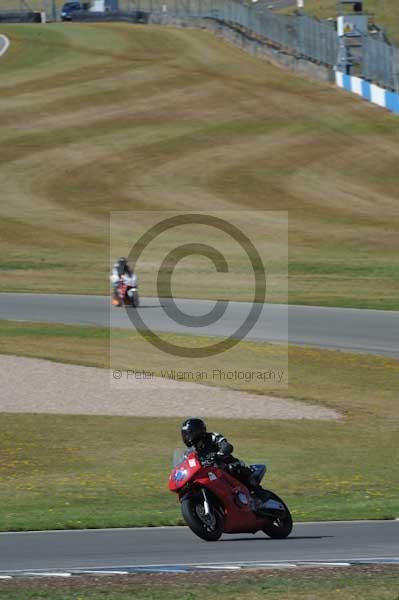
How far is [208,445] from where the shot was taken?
13.4 meters

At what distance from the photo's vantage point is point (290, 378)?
2661 centimetres

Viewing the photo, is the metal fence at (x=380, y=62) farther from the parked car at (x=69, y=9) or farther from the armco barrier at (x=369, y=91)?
the parked car at (x=69, y=9)

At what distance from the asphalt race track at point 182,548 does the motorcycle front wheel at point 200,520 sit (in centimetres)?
12

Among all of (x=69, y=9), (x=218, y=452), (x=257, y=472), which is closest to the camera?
(x=218, y=452)

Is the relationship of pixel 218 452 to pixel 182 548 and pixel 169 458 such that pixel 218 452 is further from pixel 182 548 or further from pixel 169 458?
pixel 169 458

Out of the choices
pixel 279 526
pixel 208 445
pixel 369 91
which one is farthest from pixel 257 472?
pixel 369 91

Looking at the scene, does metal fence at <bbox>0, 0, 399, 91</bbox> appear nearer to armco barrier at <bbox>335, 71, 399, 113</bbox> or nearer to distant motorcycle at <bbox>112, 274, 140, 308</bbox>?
armco barrier at <bbox>335, 71, 399, 113</bbox>

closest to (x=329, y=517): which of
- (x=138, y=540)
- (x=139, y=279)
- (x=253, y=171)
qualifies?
(x=138, y=540)

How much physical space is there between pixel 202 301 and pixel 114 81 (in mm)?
39418

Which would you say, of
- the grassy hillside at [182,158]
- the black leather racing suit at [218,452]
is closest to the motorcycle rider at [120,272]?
the grassy hillside at [182,158]

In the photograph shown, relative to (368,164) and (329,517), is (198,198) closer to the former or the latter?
(368,164)

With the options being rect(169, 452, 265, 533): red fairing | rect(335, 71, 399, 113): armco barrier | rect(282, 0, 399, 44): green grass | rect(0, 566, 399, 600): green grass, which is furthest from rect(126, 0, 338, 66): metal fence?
rect(0, 566, 399, 600): green grass

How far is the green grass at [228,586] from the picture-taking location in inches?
425

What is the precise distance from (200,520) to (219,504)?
28cm
